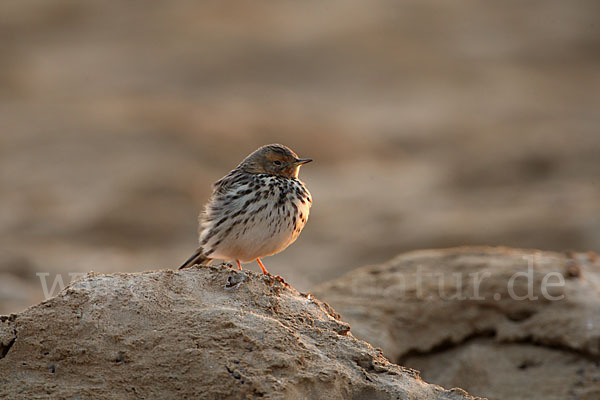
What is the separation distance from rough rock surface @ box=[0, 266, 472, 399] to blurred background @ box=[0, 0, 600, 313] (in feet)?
21.6

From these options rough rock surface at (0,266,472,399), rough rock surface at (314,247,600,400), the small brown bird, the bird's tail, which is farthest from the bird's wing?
rough rock surface at (0,266,472,399)

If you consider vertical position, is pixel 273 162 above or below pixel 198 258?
above

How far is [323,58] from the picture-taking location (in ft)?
79.7

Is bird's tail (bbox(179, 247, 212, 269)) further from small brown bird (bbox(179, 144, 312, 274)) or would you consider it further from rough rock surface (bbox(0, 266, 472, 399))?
rough rock surface (bbox(0, 266, 472, 399))

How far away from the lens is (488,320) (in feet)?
24.1

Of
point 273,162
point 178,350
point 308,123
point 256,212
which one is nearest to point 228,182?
point 273,162

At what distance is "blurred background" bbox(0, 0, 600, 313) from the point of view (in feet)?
51.1

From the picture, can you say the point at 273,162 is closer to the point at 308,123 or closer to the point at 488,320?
the point at 488,320

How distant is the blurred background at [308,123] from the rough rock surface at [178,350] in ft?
21.6

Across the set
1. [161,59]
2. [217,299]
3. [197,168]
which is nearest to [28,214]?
[197,168]

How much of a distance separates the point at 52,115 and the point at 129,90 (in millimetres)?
2080

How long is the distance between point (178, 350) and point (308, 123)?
16.5m

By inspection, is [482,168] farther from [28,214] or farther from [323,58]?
[28,214]

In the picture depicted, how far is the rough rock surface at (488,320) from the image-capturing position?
682cm
